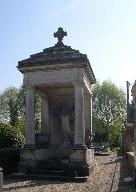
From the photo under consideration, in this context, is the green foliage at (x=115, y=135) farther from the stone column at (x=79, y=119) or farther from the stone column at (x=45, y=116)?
the stone column at (x=79, y=119)

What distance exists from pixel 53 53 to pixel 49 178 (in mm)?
5693

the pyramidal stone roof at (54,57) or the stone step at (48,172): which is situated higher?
the pyramidal stone roof at (54,57)

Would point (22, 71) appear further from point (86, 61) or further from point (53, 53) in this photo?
point (86, 61)

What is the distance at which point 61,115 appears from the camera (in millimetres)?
18656

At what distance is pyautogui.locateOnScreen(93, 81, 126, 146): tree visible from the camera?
5738 centimetres

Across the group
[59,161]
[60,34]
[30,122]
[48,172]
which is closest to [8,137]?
[30,122]

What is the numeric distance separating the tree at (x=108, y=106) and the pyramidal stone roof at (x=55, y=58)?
41057mm

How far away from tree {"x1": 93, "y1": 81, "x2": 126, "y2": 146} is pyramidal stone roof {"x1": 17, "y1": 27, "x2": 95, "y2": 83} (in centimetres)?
4106

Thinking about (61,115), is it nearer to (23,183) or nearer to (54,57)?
(54,57)

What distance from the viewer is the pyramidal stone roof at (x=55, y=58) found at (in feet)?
50.5

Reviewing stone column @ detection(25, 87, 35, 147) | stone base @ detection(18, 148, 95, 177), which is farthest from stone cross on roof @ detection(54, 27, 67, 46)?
stone base @ detection(18, 148, 95, 177)

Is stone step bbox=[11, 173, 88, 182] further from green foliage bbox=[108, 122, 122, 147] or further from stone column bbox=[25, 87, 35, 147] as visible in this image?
green foliage bbox=[108, 122, 122, 147]

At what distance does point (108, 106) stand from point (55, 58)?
1707 inches

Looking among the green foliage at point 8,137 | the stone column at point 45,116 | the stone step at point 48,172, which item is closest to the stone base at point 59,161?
the stone step at point 48,172
